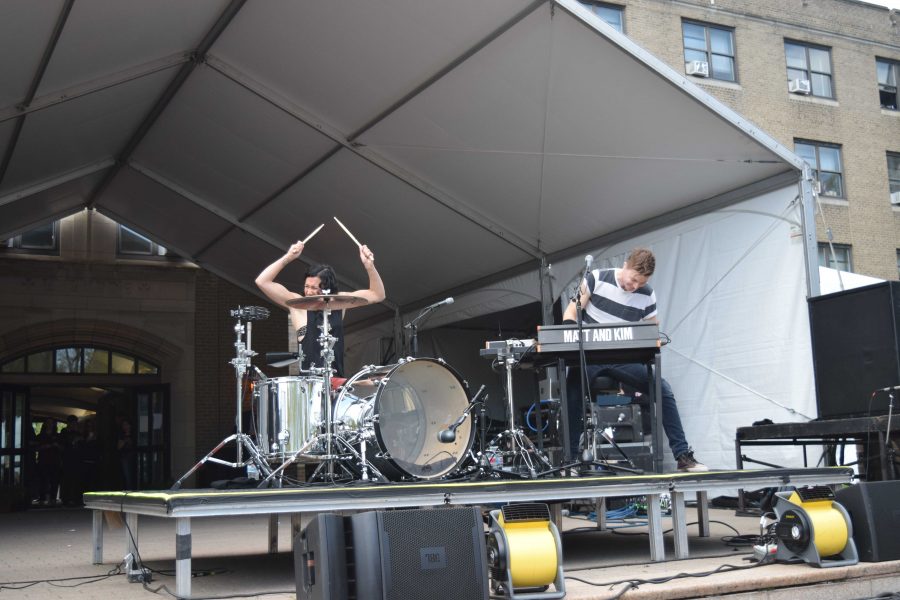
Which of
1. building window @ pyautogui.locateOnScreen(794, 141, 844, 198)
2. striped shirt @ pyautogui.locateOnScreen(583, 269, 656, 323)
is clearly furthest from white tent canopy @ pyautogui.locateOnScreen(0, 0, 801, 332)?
building window @ pyautogui.locateOnScreen(794, 141, 844, 198)

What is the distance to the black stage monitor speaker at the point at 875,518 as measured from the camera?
181 inches

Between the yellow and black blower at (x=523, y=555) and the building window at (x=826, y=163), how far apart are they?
21.9m

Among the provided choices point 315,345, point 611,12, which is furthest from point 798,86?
point 315,345

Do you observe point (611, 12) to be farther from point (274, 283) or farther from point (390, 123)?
point (274, 283)

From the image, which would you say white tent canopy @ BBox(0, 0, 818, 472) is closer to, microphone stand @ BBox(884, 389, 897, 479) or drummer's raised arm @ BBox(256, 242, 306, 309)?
microphone stand @ BBox(884, 389, 897, 479)

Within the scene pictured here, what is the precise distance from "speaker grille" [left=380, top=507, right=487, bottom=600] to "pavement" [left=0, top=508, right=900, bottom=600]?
446mm

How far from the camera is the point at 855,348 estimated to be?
265 inches

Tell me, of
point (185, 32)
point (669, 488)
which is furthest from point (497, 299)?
point (669, 488)

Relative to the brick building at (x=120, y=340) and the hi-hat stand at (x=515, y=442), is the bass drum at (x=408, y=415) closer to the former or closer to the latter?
the hi-hat stand at (x=515, y=442)

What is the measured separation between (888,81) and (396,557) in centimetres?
2636

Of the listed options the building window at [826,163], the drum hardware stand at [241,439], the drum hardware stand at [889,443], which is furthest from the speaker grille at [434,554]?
the building window at [826,163]

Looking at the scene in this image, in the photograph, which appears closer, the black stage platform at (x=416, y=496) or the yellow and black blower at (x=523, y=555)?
the yellow and black blower at (x=523, y=555)

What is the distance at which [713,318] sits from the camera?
8.66m

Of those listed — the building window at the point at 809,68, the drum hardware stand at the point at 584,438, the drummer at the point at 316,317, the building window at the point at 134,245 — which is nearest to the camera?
the drum hardware stand at the point at 584,438
